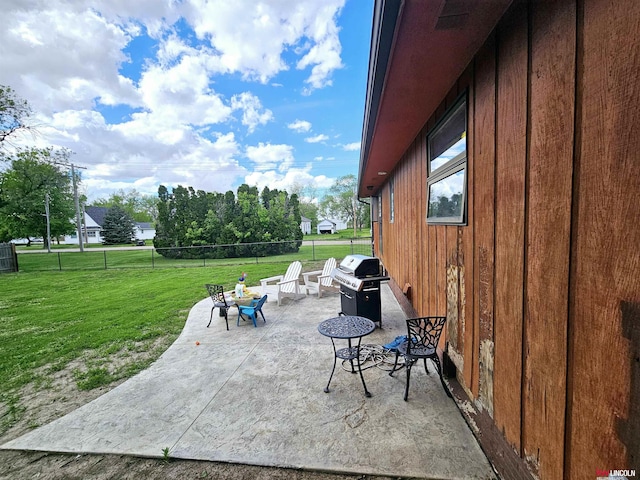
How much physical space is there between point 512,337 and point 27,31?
42.7 feet

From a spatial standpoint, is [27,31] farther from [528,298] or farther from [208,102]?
[208,102]

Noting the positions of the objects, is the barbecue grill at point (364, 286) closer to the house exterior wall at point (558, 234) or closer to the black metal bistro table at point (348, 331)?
the black metal bistro table at point (348, 331)

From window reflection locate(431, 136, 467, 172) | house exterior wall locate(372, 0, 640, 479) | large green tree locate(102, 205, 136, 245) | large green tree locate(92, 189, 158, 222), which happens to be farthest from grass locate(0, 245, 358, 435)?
large green tree locate(92, 189, 158, 222)

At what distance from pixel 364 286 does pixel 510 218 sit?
255 centimetres

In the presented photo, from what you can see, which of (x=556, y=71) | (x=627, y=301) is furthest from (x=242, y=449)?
(x=556, y=71)

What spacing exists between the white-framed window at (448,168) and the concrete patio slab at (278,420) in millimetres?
1624

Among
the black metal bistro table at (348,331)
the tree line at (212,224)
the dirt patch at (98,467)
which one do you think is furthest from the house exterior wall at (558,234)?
the tree line at (212,224)

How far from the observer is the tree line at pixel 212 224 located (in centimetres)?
1703

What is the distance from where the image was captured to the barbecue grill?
3.96 meters

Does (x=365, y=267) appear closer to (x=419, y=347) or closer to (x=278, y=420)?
(x=419, y=347)

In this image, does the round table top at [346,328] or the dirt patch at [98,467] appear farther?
the round table top at [346,328]

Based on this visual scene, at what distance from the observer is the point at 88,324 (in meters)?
5.21

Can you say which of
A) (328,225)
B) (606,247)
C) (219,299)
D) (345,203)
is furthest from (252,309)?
(328,225)

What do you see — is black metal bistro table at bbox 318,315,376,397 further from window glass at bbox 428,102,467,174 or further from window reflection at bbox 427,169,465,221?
window glass at bbox 428,102,467,174
